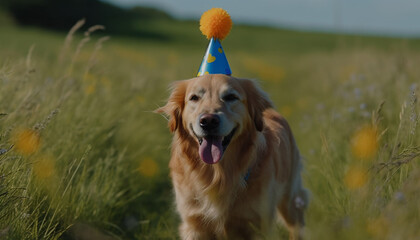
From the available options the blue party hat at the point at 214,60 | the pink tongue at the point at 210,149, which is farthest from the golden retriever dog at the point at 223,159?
the blue party hat at the point at 214,60

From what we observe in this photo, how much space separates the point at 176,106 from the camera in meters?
3.14

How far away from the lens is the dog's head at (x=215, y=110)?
266cm

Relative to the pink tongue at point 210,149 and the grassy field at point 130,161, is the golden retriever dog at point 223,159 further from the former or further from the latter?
the grassy field at point 130,161

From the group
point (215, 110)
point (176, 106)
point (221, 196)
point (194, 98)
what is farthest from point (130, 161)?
point (215, 110)

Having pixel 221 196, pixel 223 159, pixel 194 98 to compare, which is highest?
pixel 194 98

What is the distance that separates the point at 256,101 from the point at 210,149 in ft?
2.03

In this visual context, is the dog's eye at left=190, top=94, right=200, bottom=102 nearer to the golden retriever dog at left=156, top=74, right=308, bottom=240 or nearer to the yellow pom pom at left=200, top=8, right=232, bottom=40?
the golden retriever dog at left=156, top=74, right=308, bottom=240

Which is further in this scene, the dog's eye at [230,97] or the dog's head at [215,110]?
the dog's eye at [230,97]

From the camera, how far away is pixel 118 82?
256 inches

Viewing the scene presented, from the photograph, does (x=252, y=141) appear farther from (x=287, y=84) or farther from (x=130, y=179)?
(x=287, y=84)

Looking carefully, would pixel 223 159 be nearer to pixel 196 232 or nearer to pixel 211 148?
pixel 211 148

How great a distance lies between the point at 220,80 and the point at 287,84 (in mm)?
8451

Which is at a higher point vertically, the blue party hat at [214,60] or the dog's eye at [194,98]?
the blue party hat at [214,60]

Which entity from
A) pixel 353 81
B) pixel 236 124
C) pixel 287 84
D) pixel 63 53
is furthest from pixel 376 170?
pixel 287 84
